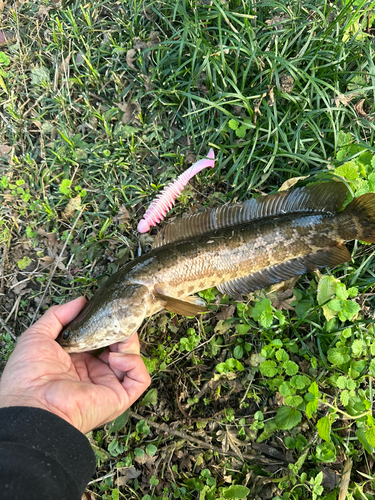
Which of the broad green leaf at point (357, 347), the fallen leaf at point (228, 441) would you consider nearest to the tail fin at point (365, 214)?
the broad green leaf at point (357, 347)

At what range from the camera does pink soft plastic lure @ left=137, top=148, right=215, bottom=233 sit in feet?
10.7

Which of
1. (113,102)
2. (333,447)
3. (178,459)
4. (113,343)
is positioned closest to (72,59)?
(113,102)

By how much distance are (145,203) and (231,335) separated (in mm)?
1667

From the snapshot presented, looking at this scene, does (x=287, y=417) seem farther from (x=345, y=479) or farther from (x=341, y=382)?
(x=345, y=479)

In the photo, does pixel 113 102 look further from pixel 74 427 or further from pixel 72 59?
pixel 74 427

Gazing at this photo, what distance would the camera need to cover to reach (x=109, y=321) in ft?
8.75

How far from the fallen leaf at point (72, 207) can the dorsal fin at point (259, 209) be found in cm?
114

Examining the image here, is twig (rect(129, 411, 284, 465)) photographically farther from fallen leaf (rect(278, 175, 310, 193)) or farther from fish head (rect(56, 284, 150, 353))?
fallen leaf (rect(278, 175, 310, 193))

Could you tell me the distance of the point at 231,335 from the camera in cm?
327

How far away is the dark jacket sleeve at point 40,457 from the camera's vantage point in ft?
5.67

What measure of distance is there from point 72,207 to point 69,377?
71.5 inches

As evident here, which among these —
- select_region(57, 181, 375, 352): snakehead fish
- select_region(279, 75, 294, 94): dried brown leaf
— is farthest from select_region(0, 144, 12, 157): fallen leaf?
select_region(279, 75, 294, 94): dried brown leaf

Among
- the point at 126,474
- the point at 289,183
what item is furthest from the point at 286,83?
the point at 126,474

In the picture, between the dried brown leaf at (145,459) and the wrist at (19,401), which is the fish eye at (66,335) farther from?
the dried brown leaf at (145,459)
